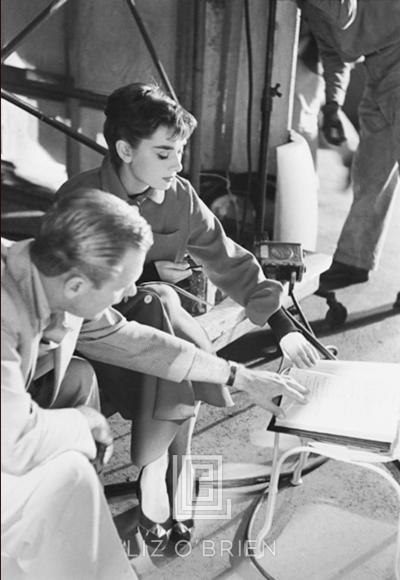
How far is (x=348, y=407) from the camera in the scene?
2.46 meters

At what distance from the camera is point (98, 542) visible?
6.94ft

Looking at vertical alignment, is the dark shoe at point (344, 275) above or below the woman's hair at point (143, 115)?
below

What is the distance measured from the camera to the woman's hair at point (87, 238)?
1920 mm

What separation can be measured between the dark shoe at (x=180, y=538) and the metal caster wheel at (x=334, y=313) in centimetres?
175

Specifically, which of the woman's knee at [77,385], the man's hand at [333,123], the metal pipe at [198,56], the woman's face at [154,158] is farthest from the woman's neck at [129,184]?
the man's hand at [333,123]

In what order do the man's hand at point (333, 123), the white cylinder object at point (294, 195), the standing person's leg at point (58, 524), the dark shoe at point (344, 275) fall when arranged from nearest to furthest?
the standing person's leg at point (58, 524)
the white cylinder object at point (294, 195)
the man's hand at point (333, 123)
the dark shoe at point (344, 275)

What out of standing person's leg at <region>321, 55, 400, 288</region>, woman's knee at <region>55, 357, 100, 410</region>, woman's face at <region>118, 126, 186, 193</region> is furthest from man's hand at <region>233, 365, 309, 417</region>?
standing person's leg at <region>321, 55, 400, 288</region>

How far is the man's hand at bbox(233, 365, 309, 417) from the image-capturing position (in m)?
2.43

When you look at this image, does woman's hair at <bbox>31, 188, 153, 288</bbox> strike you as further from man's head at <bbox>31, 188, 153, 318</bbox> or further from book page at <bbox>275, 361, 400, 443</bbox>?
book page at <bbox>275, 361, 400, 443</bbox>

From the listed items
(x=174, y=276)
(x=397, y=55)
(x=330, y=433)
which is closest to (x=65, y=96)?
(x=397, y=55)

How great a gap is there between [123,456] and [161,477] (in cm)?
49

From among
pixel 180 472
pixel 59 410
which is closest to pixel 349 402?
pixel 180 472

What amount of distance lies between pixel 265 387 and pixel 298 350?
1.10 feet

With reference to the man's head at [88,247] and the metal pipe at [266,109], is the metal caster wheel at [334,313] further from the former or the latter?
the man's head at [88,247]
